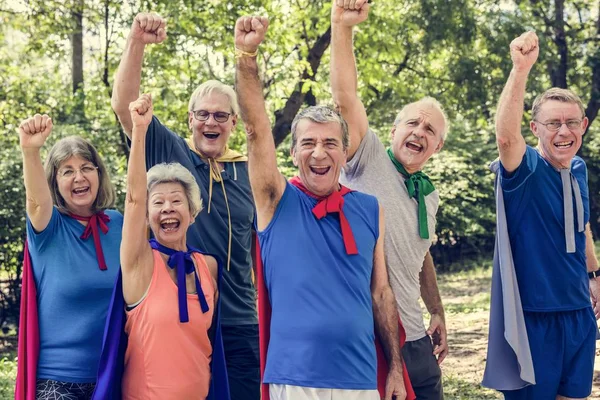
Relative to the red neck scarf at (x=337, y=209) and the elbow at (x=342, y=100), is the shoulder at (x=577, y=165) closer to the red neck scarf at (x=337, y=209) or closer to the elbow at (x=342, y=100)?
the elbow at (x=342, y=100)

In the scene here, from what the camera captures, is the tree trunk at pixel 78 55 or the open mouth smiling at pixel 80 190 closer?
the open mouth smiling at pixel 80 190

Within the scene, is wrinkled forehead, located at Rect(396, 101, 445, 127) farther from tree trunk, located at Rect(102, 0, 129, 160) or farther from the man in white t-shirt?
tree trunk, located at Rect(102, 0, 129, 160)

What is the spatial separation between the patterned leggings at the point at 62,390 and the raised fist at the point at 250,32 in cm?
158

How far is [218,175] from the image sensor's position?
408cm

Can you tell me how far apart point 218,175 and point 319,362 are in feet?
4.74

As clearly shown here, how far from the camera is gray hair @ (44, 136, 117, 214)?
12.0 ft

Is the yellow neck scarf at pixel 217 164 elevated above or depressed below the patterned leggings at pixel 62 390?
above

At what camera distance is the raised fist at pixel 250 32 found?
2.95 meters

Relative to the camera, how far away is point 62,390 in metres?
3.34

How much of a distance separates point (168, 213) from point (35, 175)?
1.98ft

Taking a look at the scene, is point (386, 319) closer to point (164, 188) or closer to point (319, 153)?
point (319, 153)

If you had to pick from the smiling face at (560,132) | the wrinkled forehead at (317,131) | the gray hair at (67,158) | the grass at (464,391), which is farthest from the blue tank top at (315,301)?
the grass at (464,391)

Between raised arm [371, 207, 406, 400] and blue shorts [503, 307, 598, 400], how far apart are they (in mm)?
1047

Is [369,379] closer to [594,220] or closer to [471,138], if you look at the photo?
[471,138]
